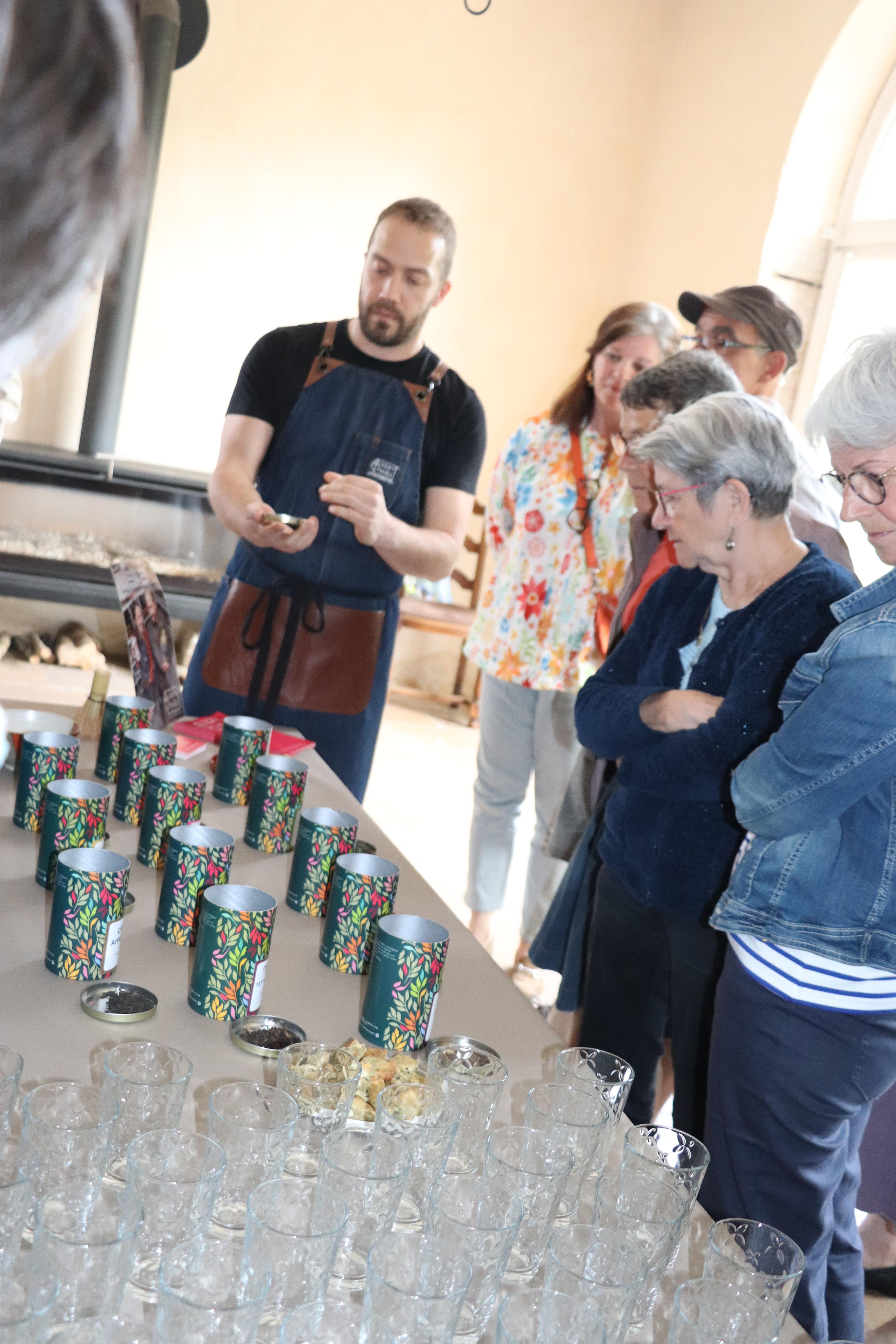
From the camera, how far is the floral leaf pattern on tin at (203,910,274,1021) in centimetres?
117

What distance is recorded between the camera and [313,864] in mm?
1473

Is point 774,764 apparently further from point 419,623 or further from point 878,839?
point 419,623

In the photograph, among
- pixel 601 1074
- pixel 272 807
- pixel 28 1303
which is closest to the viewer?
pixel 28 1303

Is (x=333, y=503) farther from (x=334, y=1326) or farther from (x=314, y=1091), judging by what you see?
(x=334, y=1326)

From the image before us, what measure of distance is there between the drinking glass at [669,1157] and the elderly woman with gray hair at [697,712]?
790 millimetres

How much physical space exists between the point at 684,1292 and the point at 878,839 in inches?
28.7

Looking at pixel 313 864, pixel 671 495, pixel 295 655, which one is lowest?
pixel 313 864

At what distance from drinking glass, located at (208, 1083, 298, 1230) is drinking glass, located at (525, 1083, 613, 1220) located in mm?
208

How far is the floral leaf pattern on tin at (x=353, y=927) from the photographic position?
4.39 ft

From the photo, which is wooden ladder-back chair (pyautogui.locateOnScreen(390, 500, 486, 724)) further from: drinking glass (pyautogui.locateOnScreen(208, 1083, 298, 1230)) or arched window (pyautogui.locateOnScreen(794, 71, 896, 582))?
drinking glass (pyautogui.locateOnScreen(208, 1083, 298, 1230))

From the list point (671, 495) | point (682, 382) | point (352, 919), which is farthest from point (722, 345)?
point (352, 919)

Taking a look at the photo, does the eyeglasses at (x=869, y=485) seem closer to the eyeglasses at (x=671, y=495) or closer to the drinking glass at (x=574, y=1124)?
the eyeglasses at (x=671, y=495)

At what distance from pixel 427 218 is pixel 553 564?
0.97 m

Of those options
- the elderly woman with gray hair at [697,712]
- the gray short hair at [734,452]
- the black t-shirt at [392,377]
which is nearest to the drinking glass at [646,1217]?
the elderly woman with gray hair at [697,712]
